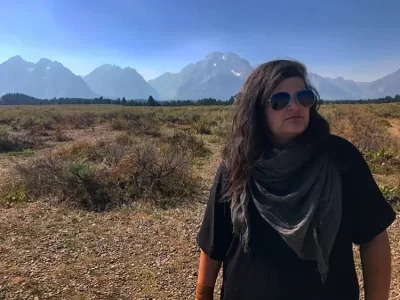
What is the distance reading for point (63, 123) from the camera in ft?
68.4

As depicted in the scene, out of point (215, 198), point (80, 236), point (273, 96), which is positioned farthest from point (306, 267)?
point (80, 236)

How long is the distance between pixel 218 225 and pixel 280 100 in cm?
57

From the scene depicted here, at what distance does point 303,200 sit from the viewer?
4.10 feet

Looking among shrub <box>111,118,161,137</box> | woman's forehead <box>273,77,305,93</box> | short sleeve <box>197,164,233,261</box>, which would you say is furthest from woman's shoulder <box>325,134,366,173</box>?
shrub <box>111,118,161,137</box>

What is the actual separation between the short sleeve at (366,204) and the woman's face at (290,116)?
8.7 inches

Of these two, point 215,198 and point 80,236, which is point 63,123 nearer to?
point 80,236

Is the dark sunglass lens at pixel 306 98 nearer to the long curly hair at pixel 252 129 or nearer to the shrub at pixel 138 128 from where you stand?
the long curly hair at pixel 252 129

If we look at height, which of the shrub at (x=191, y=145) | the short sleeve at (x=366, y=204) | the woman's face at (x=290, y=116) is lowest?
the shrub at (x=191, y=145)

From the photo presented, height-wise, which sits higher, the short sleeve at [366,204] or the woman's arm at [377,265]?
the short sleeve at [366,204]

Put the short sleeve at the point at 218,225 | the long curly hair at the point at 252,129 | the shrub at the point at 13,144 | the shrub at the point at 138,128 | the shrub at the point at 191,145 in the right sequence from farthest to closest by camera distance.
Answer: the shrub at the point at 138,128 < the shrub at the point at 13,144 < the shrub at the point at 191,145 < the short sleeve at the point at 218,225 < the long curly hair at the point at 252,129

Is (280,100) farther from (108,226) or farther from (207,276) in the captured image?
(108,226)

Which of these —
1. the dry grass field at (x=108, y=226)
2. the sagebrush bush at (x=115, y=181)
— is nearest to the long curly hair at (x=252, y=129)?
the dry grass field at (x=108, y=226)

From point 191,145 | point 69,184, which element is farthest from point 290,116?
point 191,145

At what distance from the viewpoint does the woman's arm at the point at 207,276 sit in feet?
4.89
